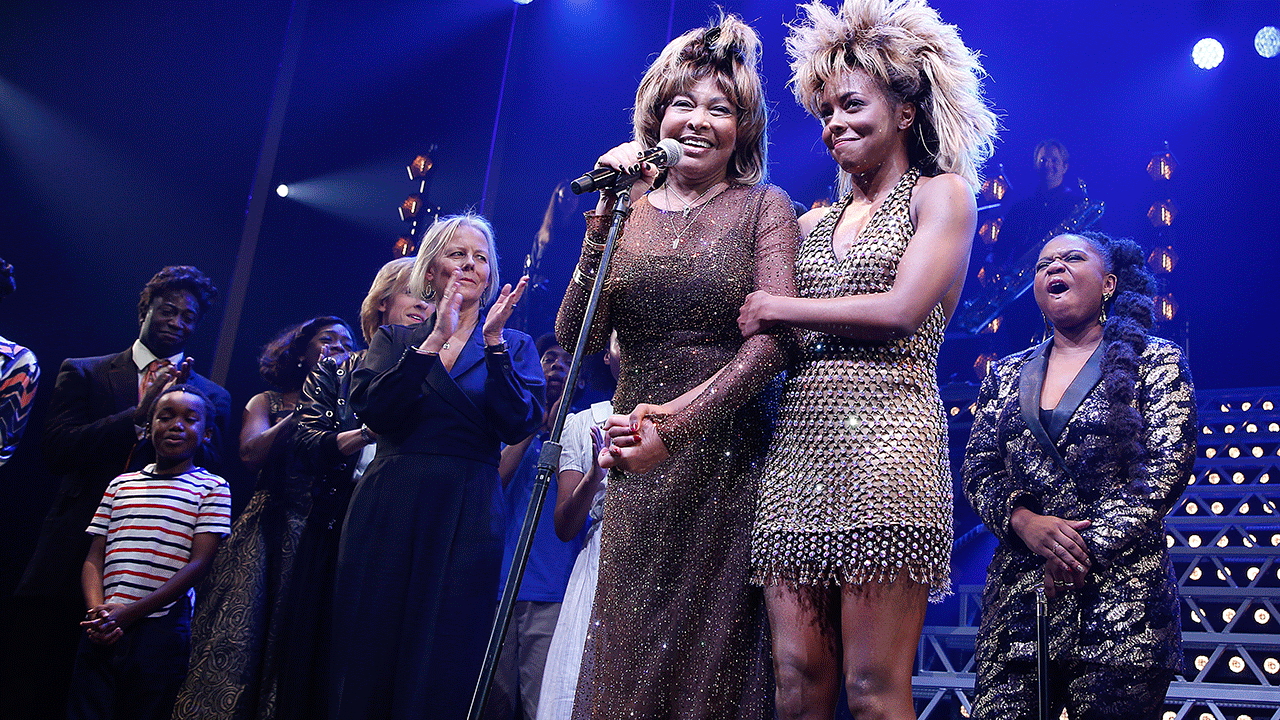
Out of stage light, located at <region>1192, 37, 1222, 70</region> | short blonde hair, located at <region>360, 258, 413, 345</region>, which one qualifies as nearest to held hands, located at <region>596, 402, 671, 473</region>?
short blonde hair, located at <region>360, 258, 413, 345</region>

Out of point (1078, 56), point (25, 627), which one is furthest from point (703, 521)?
point (1078, 56)

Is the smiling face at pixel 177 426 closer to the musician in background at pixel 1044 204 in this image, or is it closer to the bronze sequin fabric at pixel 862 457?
the bronze sequin fabric at pixel 862 457

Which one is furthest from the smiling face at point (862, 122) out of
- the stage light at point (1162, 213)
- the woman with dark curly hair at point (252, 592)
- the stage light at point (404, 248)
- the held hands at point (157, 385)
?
the stage light at point (1162, 213)

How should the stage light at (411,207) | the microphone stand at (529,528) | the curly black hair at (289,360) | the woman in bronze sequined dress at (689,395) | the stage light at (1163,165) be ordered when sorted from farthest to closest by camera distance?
the stage light at (1163,165), the stage light at (411,207), the curly black hair at (289,360), the woman in bronze sequined dress at (689,395), the microphone stand at (529,528)

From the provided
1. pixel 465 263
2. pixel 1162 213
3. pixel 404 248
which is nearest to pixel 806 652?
pixel 465 263

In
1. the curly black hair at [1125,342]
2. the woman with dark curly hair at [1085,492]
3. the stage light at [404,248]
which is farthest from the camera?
the stage light at [404,248]

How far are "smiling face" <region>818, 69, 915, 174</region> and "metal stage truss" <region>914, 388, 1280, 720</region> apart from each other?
10.2 ft

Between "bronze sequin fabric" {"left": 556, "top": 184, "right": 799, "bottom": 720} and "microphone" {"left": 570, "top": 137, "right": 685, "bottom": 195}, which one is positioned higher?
"microphone" {"left": 570, "top": 137, "right": 685, "bottom": 195}

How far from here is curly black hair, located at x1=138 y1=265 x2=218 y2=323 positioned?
4453mm

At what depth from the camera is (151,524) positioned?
3.68 meters

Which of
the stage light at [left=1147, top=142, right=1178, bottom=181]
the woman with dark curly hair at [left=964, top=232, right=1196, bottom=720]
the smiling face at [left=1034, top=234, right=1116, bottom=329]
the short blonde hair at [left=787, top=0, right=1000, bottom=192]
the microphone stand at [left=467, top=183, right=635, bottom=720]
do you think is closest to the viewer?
the microphone stand at [left=467, top=183, right=635, bottom=720]

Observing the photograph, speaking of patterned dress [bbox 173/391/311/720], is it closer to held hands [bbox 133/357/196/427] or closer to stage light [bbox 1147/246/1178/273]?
held hands [bbox 133/357/196/427]

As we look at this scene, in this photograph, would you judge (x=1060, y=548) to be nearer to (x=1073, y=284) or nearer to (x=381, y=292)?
(x=1073, y=284)

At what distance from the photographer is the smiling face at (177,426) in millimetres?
3859
